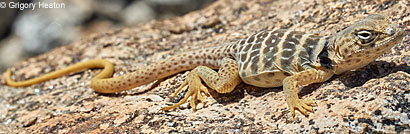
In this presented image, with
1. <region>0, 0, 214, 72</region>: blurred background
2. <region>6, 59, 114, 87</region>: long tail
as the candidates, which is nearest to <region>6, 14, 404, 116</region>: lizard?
<region>6, 59, 114, 87</region>: long tail

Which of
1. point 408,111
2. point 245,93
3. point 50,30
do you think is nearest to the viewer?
point 408,111

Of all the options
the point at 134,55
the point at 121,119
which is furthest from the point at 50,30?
the point at 121,119

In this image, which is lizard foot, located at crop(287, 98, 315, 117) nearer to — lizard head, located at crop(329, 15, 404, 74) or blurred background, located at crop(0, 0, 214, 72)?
lizard head, located at crop(329, 15, 404, 74)

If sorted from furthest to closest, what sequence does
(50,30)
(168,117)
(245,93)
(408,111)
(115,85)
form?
(50,30), (115,85), (245,93), (168,117), (408,111)

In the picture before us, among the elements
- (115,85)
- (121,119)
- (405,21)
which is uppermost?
(405,21)

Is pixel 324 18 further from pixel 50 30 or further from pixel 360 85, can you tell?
pixel 50 30

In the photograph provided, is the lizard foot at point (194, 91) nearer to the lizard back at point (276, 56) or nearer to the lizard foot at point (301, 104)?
the lizard back at point (276, 56)
